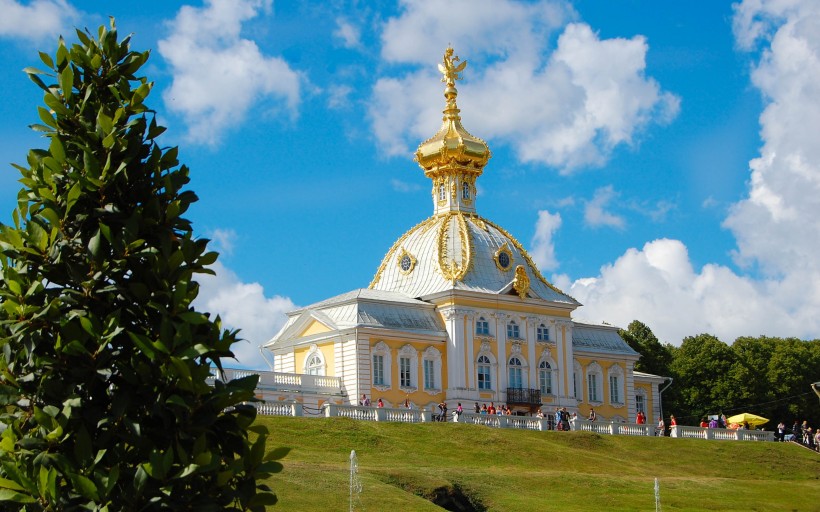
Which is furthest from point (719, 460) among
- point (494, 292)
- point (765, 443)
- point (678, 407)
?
point (678, 407)

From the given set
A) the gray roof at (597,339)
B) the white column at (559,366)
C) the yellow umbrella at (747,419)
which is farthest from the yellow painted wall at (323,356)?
the yellow umbrella at (747,419)

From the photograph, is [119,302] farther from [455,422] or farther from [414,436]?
[455,422]

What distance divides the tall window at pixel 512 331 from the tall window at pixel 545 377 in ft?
6.35

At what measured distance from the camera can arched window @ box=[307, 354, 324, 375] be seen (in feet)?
185

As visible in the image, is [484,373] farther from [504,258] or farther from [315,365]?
[315,365]

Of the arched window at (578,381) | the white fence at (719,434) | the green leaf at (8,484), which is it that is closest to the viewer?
the green leaf at (8,484)

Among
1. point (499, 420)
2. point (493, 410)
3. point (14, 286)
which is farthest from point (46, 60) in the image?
point (493, 410)

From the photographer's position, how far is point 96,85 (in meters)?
11.6

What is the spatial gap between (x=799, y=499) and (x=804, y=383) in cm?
3670

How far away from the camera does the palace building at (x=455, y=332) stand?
5525cm

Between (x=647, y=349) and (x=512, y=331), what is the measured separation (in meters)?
21.0

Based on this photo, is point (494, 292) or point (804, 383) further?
point (804, 383)

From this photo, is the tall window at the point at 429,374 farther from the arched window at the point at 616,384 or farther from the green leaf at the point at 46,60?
the green leaf at the point at 46,60

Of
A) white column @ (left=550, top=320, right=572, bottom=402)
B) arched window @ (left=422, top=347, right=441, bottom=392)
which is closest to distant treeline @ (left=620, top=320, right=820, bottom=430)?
white column @ (left=550, top=320, right=572, bottom=402)
